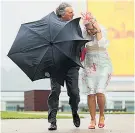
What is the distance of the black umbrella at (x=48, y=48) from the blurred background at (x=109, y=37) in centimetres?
2079

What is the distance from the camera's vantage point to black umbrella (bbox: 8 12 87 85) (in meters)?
4.77

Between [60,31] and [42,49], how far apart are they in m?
0.26

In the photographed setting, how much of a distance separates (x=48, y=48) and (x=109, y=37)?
2273 cm

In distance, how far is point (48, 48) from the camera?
15.7 ft

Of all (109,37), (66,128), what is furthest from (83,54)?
(109,37)

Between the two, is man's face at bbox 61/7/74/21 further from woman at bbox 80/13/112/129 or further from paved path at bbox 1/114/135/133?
paved path at bbox 1/114/135/133

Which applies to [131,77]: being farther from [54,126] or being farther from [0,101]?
[54,126]

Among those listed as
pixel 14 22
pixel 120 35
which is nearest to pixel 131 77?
pixel 120 35

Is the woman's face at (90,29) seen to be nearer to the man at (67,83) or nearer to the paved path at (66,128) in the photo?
the man at (67,83)

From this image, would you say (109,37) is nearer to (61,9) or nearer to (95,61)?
(95,61)

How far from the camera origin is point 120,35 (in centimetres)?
2780

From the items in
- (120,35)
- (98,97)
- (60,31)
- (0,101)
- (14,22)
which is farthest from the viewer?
(0,101)

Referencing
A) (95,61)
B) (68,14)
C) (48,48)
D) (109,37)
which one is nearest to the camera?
(48,48)

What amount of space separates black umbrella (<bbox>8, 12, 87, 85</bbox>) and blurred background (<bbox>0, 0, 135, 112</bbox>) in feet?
68.2
